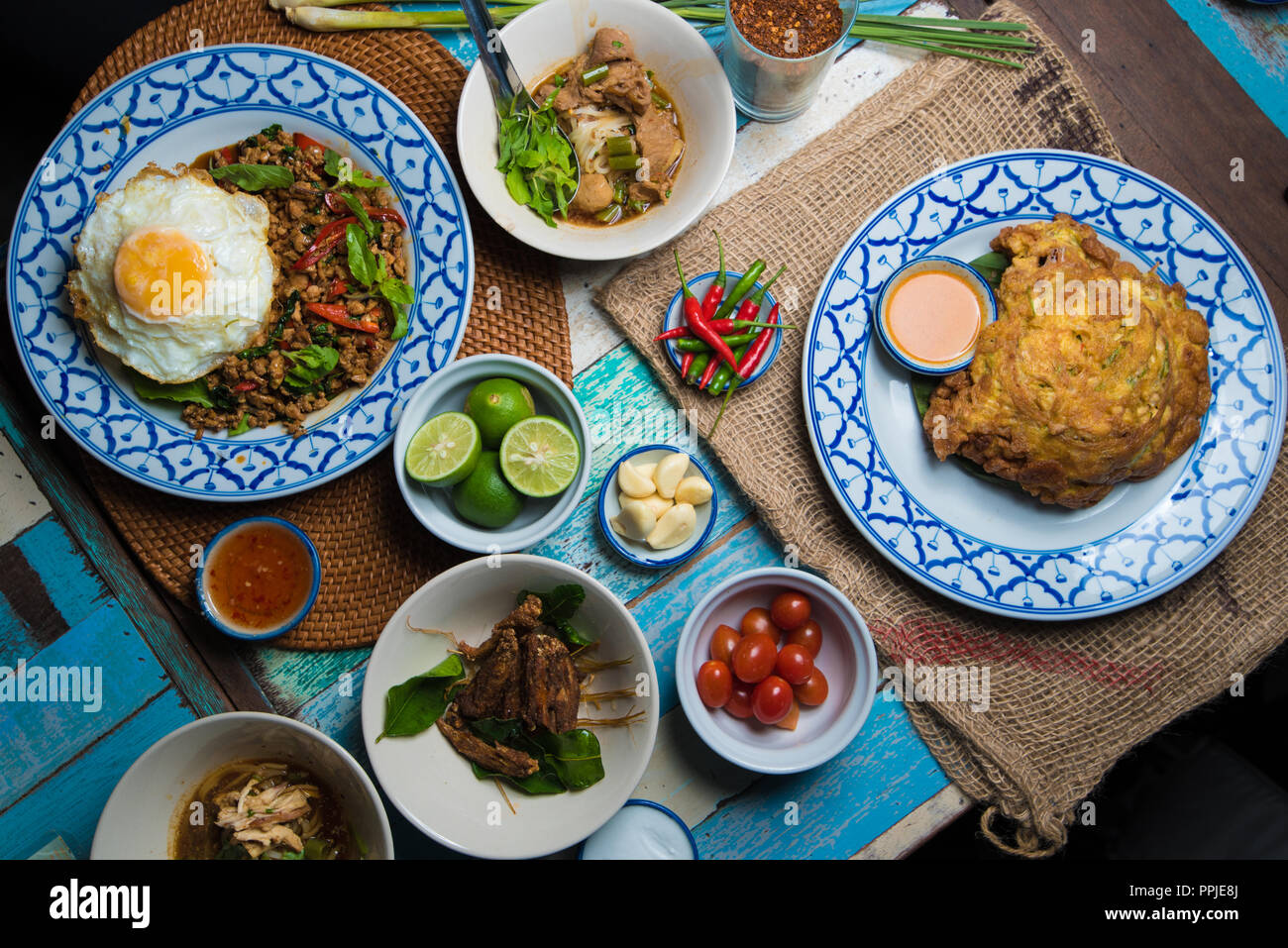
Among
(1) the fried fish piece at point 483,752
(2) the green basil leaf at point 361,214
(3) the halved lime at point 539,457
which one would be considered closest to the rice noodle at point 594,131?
(2) the green basil leaf at point 361,214

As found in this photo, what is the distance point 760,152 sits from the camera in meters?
3.41

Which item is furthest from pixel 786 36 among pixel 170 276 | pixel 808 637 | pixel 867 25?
pixel 170 276

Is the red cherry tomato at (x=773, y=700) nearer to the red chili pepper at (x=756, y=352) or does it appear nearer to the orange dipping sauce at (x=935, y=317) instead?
the red chili pepper at (x=756, y=352)

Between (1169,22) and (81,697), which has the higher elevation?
(1169,22)

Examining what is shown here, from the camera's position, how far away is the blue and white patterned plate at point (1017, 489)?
3098mm

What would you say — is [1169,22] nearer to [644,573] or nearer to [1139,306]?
[1139,306]

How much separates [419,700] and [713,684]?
3.40 ft

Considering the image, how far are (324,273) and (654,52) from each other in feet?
4.96

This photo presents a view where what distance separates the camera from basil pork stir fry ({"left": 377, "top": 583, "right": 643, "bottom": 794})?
2865 mm

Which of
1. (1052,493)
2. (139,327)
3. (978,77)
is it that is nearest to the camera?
(139,327)

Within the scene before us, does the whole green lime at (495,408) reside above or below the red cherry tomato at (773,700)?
above

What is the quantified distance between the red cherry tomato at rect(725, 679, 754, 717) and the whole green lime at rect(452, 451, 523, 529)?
105 centimetres

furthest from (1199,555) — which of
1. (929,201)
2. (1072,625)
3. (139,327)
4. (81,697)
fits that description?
(81,697)

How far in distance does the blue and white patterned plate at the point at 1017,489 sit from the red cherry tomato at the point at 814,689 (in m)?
0.51
